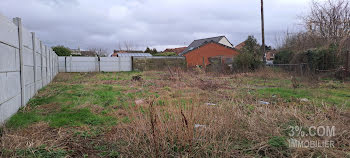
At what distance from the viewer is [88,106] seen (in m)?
5.24

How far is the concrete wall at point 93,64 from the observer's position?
70.1ft

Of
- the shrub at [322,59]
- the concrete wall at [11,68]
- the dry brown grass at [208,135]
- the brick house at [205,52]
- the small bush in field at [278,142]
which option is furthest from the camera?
the brick house at [205,52]

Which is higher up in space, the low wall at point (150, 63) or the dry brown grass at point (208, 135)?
the low wall at point (150, 63)

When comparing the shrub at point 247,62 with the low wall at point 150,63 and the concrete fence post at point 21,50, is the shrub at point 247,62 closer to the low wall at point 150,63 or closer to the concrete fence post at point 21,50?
the low wall at point 150,63

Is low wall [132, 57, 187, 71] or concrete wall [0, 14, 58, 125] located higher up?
low wall [132, 57, 187, 71]

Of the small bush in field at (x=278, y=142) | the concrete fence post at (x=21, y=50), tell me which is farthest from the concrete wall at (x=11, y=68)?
the small bush in field at (x=278, y=142)

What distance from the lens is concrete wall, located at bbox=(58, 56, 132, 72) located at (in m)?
21.4

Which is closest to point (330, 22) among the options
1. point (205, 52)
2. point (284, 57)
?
point (284, 57)

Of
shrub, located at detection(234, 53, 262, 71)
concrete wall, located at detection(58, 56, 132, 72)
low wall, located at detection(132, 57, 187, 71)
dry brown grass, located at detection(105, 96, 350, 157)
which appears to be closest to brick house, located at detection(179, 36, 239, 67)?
low wall, located at detection(132, 57, 187, 71)

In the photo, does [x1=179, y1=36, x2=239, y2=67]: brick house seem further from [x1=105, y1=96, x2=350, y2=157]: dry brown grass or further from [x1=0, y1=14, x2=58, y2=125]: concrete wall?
[x1=105, y1=96, x2=350, y2=157]: dry brown grass

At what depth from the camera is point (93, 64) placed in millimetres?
22359

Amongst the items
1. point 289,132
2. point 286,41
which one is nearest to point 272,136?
point 289,132

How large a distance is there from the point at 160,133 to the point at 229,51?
28.9 meters

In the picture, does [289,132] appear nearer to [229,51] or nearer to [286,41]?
[286,41]
